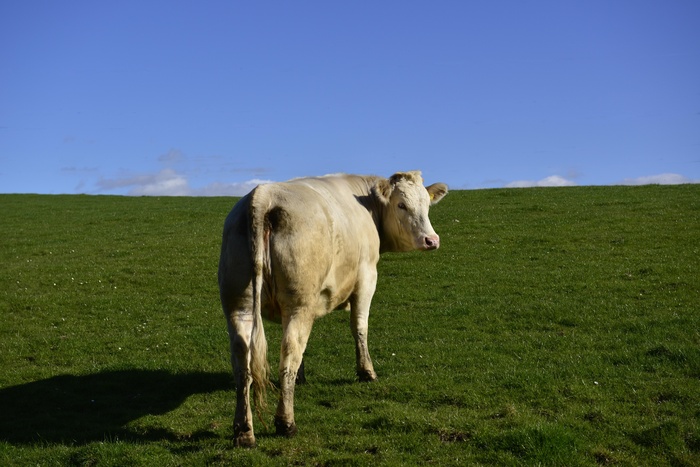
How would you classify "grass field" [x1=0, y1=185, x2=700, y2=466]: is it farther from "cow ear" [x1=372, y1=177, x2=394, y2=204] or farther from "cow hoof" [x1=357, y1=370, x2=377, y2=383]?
"cow ear" [x1=372, y1=177, x2=394, y2=204]

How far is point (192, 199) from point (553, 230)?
29886mm

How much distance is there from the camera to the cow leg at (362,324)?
1216cm

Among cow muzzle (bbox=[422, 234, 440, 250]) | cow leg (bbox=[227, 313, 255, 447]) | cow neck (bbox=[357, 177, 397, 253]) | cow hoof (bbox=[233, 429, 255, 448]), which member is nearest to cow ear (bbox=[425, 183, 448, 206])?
cow neck (bbox=[357, 177, 397, 253])

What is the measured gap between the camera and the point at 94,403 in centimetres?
1250

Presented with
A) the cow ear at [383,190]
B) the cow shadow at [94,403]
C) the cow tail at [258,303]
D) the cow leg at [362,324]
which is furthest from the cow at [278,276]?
the cow ear at [383,190]

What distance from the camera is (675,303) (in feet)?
58.5

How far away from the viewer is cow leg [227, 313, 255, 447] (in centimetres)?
897

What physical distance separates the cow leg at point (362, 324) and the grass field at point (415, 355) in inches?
13.4

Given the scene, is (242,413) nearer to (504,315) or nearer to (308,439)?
(308,439)

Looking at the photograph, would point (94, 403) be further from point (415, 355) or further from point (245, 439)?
point (415, 355)

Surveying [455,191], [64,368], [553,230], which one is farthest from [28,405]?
[455,191]

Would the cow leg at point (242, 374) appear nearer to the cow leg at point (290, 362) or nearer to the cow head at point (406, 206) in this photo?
the cow leg at point (290, 362)

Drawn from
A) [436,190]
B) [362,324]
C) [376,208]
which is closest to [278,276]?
[362,324]

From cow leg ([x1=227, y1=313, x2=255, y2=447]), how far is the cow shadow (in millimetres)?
1187
